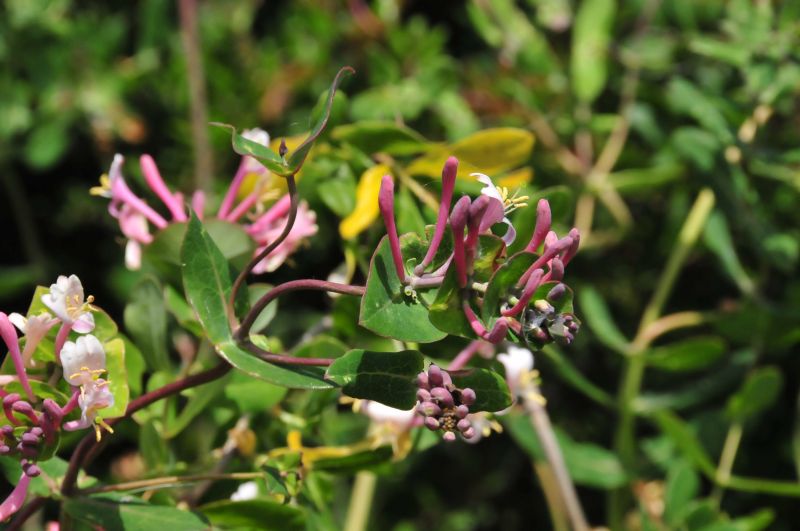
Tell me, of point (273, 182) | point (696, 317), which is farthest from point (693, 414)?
point (273, 182)

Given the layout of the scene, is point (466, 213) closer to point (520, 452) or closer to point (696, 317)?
point (696, 317)

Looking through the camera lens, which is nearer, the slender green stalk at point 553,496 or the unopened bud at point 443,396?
the unopened bud at point 443,396

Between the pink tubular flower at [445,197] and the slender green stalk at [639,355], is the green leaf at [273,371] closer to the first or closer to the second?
the pink tubular flower at [445,197]

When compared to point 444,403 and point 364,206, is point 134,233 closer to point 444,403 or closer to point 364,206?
point 364,206

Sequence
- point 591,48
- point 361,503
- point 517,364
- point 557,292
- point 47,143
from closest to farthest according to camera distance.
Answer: point 557,292
point 517,364
point 361,503
point 591,48
point 47,143

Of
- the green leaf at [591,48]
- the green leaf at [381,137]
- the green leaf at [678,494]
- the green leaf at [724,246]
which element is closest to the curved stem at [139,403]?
the green leaf at [381,137]

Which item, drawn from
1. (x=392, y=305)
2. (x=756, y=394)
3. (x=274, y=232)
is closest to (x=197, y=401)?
(x=274, y=232)
